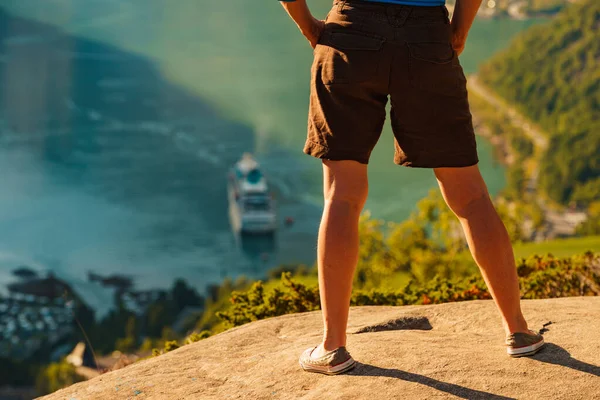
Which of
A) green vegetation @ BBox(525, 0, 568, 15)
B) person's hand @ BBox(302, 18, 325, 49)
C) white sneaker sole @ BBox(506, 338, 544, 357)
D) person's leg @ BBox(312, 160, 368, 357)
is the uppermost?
green vegetation @ BBox(525, 0, 568, 15)

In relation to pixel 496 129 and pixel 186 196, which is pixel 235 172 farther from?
pixel 496 129

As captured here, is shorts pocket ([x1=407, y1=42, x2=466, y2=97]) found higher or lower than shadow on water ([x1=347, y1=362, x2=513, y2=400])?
higher

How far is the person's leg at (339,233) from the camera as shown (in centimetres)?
257

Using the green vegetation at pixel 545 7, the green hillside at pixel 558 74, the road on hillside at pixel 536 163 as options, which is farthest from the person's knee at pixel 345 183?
the green vegetation at pixel 545 7

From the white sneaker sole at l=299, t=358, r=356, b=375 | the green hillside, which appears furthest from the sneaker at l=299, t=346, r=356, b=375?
the green hillside

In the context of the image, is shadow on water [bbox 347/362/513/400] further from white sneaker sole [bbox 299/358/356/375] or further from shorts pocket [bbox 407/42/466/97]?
shorts pocket [bbox 407/42/466/97]

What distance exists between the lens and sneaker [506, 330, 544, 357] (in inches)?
104

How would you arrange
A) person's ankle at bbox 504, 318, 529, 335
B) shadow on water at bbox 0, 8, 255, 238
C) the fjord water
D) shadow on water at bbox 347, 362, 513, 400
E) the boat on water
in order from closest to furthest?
1. shadow on water at bbox 347, 362, 513, 400
2. person's ankle at bbox 504, 318, 529, 335
3. the fjord water
4. the boat on water
5. shadow on water at bbox 0, 8, 255, 238

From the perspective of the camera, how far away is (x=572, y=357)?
8.67 ft

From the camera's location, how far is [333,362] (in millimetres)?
2617

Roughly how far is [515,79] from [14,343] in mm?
50155

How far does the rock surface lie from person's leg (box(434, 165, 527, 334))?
0.26 m

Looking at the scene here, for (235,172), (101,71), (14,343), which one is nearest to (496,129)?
(235,172)

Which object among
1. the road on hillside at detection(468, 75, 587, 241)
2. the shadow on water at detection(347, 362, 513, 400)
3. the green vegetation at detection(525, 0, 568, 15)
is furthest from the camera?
the green vegetation at detection(525, 0, 568, 15)
